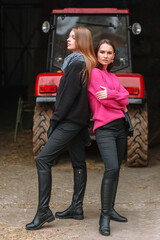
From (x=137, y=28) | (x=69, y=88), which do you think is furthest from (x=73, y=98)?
(x=137, y=28)

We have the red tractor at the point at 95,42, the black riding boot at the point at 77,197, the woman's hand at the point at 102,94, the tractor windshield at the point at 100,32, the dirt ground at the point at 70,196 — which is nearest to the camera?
the woman's hand at the point at 102,94

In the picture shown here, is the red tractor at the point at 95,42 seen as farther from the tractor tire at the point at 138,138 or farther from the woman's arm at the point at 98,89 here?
the woman's arm at the point at 98,89

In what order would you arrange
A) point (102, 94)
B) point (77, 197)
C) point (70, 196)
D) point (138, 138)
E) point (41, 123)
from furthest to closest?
point (41, 123)
point (138, 138)
point (70, 196)
point (77, 197)
point (102, 94)

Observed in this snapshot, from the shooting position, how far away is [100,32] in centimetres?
701

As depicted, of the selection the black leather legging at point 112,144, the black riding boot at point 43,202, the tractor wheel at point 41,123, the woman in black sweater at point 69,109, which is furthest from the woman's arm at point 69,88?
the tractor wheel at point 41,123

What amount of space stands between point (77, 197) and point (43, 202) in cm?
44

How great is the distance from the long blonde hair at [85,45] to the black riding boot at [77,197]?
0.96m

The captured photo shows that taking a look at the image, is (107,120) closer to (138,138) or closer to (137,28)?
(138,138)

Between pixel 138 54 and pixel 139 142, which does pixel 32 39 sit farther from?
pixel 139 142

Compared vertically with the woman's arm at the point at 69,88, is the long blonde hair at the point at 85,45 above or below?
above

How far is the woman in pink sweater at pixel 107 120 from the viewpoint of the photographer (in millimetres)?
4086

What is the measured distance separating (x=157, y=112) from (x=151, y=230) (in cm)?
596

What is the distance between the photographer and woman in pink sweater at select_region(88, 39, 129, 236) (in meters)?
4.09

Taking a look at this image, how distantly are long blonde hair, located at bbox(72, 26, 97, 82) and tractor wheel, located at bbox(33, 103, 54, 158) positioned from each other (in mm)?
2693
